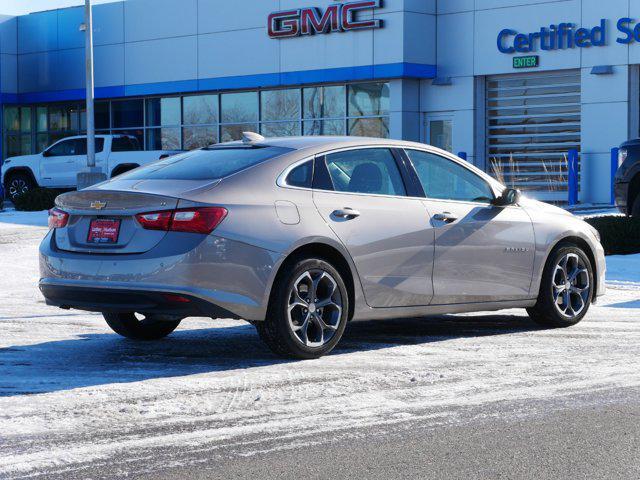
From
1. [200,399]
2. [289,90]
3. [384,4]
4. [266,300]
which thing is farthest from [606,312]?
[289,90]

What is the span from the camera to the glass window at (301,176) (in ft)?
28.9

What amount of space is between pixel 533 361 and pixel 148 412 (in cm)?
300

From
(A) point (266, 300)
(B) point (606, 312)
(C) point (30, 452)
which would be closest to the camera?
(C) point (30, 452)

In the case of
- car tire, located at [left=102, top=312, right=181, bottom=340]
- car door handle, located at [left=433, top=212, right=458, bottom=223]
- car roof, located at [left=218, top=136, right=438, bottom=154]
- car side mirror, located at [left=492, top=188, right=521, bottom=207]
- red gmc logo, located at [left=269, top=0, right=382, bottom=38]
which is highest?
red gmc logo, located at [left=269, top=0, right=382, bottom=38]

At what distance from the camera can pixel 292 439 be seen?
622 cm

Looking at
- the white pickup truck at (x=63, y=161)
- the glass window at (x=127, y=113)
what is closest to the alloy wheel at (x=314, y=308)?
the white pickup truck at (x=63, y=161)

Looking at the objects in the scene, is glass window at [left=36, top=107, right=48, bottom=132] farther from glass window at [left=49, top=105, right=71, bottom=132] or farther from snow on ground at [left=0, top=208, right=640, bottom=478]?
snow on ground at [left=0, top=208, right=640, bottom=478]

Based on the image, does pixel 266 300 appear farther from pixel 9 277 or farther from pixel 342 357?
pixel 9 277

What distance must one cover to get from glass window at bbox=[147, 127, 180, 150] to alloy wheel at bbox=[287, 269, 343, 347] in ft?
109

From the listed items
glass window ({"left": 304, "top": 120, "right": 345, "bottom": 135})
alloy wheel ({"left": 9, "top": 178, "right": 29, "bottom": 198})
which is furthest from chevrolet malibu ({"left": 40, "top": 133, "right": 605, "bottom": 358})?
alloy wheel ({"left": 9, "top": 178, "right": 29, "bottom": 198})

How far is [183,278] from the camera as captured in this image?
8070mm

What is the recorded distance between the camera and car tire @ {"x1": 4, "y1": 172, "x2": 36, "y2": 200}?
117 feet

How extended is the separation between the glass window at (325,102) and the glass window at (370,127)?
56 centimetres

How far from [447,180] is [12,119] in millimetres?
39527
